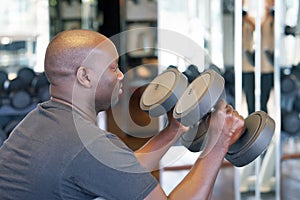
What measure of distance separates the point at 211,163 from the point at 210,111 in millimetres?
177

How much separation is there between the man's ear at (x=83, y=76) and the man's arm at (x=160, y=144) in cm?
45

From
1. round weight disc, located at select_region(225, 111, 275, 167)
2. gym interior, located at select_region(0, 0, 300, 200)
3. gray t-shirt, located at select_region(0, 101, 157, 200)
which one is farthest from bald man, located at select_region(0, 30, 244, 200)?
gym interior, located at select_region(0, 0, 300, 200)

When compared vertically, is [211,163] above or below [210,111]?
below

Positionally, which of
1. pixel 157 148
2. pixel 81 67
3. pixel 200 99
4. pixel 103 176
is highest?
pixel 81 67

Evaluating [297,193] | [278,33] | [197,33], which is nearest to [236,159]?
[278,33]

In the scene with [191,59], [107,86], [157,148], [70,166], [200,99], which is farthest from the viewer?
[191,59]

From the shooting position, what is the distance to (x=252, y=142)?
1459 millimetres

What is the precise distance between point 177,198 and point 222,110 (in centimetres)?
30

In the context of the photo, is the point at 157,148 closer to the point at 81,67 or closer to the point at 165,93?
the point at 165,93

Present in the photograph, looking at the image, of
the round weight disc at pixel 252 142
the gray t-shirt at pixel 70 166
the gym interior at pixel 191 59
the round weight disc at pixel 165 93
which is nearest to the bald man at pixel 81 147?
the gray t-shirt at pixel 70 166

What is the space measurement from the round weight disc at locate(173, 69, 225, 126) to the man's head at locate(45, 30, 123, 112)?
0.86ft

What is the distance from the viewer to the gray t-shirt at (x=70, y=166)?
115cm

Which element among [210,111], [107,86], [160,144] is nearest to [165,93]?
[160,144]

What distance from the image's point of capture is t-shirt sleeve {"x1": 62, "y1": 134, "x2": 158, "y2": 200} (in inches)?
45.1
